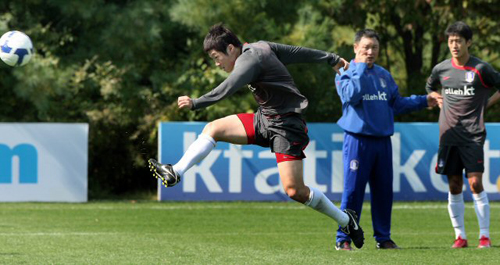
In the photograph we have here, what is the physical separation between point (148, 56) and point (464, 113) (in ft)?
36.0

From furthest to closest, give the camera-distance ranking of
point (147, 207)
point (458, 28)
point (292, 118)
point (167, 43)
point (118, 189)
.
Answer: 1. point (167, 43)
2. point (118, 189)
3. point (147, 207)
4. point (458, 28)
5. point (292, 118)

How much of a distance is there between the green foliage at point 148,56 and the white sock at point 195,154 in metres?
9.21

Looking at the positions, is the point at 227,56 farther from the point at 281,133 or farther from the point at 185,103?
the point at 185,103

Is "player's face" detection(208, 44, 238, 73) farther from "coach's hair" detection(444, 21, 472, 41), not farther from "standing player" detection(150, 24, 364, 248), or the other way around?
"coach's hair" detection(444, 21, 472, 41)

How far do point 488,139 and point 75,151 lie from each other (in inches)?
249

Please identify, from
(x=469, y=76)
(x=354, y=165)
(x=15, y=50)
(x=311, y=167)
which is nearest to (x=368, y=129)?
(x=354, y=165)

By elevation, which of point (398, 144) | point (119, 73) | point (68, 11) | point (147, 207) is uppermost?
point (68, 11)

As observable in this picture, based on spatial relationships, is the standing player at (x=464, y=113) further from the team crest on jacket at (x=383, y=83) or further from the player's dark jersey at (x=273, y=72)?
the player's dark jersey at (x=273, y=72)

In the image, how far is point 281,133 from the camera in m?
7.43

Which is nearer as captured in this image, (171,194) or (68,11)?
(171,194)

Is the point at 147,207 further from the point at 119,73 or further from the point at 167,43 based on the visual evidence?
the point at 167,43

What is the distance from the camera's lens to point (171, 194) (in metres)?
14.6

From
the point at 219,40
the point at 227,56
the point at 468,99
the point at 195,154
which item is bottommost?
the point at 195,154

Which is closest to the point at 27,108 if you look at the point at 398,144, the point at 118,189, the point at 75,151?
the point at 118,189
